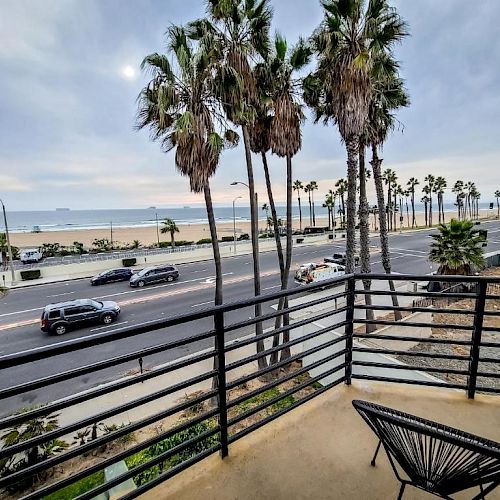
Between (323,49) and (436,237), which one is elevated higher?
(323,49)

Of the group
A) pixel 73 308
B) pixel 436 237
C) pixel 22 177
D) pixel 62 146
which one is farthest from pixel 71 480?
pixel 22 177

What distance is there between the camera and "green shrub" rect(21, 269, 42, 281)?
2145 centimetres

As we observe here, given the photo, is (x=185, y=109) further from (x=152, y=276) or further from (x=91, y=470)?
(x=152, y=276)

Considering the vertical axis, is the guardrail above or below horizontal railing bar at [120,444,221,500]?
above

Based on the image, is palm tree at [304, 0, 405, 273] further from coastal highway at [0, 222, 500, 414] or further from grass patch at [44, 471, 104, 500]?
grass patch at [44, 471, 104, 500]

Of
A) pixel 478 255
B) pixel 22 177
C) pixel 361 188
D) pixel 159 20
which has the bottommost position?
pixel 478 255

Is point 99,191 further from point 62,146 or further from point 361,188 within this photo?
point 361,188

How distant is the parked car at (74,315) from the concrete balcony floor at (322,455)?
13092 millimetres

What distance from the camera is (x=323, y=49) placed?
862 centimetres

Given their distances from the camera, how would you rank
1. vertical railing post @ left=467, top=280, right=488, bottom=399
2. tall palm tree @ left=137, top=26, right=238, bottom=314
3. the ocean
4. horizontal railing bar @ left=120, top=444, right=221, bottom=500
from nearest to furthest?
horizontal railing bar @ left=120, top=444, right=221, bottom=500 → vertical railing post @ left=467, top=280, right=488, bottom=399 → tall palm tree @ left=137, top=26, right=238, bottom=314 → the ocean

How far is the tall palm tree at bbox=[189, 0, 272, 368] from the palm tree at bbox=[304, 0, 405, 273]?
1.72 meters

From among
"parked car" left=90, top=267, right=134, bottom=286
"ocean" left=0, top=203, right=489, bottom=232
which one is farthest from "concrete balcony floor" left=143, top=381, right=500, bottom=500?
"ocean" left=0, top=203, right=489, bottom=232

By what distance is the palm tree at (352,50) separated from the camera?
26.1 feet

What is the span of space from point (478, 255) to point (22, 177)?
2718 inches
